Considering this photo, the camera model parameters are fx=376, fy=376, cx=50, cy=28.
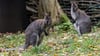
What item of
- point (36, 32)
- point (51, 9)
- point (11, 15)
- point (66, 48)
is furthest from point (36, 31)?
point (11, 15)

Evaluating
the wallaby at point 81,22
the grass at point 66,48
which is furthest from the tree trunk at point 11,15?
the grass at point 66,48

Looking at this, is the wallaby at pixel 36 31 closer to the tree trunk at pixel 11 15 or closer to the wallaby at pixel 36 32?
the wallaby at pixel 36 32

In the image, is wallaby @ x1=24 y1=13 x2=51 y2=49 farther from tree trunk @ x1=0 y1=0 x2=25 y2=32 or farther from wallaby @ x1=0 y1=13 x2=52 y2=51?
tree trunk @ x1=0 y1=0 x2=25 y2=32

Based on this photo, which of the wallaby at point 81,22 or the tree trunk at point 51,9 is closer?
the wallaby at point 81,22

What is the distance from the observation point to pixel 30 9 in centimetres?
1698

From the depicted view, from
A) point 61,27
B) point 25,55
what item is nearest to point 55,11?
point 61,27

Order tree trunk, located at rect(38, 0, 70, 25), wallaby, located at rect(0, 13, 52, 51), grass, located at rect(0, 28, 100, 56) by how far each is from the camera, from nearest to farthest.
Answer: grass, located at rect(0, 28, 100, 56) → wallaby, located at rect(0, 13, 52, 51) → tree trunk, located at rect(38, 0, 70, 25)

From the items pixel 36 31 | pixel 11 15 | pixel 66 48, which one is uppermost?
pixel 36 31

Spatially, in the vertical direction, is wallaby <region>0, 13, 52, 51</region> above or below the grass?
above

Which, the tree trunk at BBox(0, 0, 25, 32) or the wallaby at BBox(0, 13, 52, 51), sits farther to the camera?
the tree trunk at BBox(0, 0, 25, 32)

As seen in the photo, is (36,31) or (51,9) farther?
(51,9)

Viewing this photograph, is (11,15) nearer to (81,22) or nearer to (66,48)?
(81,22)

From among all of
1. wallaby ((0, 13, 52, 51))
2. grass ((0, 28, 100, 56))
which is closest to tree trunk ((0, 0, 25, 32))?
grass ((0, 28, 100, 56))

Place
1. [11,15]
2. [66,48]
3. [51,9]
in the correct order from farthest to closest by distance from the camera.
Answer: [11,15], [51,9], [66,48]
